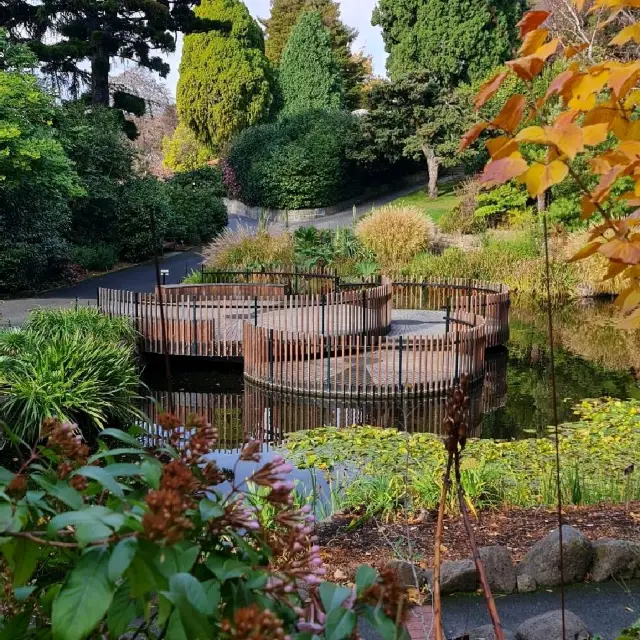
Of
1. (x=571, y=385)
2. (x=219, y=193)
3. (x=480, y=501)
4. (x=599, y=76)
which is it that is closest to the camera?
(x=599, y=76)

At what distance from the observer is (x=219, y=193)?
3525 centimetres

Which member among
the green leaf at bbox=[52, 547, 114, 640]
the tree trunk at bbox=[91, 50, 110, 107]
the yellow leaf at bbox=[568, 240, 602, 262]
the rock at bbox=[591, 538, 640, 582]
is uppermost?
the tree trunk at bbox=[91, 50, 110, 107]

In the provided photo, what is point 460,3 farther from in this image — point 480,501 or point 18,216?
point 480,501

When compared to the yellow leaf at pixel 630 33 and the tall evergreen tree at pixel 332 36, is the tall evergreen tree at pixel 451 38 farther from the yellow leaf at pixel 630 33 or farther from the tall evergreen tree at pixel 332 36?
the yellow leaf at pixel 630 33

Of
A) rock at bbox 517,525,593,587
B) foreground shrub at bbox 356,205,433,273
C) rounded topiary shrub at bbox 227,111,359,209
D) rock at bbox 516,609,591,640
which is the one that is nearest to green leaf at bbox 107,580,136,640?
rock at bbox 516,609,591,640

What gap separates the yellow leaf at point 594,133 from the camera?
1.30 meters

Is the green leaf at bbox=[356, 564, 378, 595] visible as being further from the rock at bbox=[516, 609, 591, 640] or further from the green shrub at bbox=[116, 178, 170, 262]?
the green shrub at bbox=[116, 178, 170, 262]

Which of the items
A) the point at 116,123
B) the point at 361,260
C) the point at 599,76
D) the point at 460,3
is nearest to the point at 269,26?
the point at 460,3

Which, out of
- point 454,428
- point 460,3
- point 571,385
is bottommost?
point 571,385

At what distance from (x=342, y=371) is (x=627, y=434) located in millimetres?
3945

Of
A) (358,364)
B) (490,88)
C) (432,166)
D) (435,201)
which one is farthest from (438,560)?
(435,201)

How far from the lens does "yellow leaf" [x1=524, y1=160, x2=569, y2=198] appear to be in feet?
4.08

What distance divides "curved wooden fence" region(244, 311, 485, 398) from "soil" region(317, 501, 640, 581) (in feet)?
18.1

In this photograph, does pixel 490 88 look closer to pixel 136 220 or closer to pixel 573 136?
pixel 573 136
